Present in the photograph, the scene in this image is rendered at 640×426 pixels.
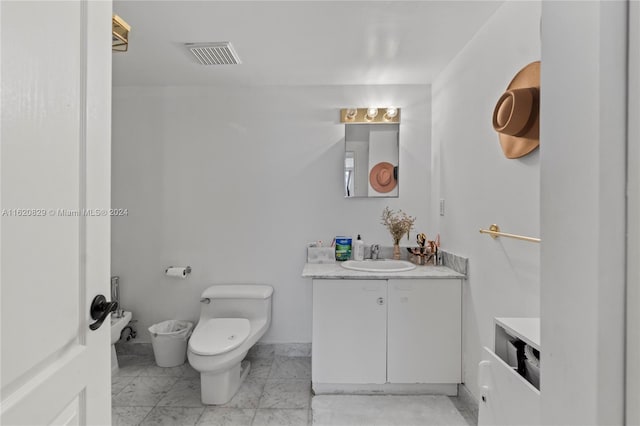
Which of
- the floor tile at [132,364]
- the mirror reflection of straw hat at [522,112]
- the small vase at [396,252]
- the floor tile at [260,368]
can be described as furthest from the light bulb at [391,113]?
Answer: the floor tile at [132,364]

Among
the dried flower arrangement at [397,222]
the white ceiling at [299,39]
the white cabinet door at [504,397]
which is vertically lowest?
the white cabinet door at [504,397]

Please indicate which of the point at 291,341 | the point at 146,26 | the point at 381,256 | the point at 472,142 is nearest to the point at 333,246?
the point at 381,256

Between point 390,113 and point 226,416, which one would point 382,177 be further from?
point 226,416

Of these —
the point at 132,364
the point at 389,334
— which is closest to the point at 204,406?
the point at 132,364

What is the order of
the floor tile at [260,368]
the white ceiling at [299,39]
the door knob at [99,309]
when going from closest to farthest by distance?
1. the door knob at [99,309]
2. the white ceiling at [299,39]
3. the floor tile at [260,368]

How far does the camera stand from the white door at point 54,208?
50cm

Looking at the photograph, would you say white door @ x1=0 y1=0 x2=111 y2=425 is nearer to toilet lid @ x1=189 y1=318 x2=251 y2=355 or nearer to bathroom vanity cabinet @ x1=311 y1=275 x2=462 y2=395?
toilet lid @ x1=189 y1=318 x2=251 y2=355

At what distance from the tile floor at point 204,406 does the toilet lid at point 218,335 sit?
0.39 meters

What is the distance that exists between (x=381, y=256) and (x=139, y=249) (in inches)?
81.5

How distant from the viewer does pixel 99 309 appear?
0.71 meters

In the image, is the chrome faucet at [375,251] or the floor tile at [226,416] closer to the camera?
the floor tile at [226,416]

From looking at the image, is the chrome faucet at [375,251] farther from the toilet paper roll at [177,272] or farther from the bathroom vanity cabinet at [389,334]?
the toilet paper roll at [177,272]

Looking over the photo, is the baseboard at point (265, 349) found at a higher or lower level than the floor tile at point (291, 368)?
higher

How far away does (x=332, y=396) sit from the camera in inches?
83.5
